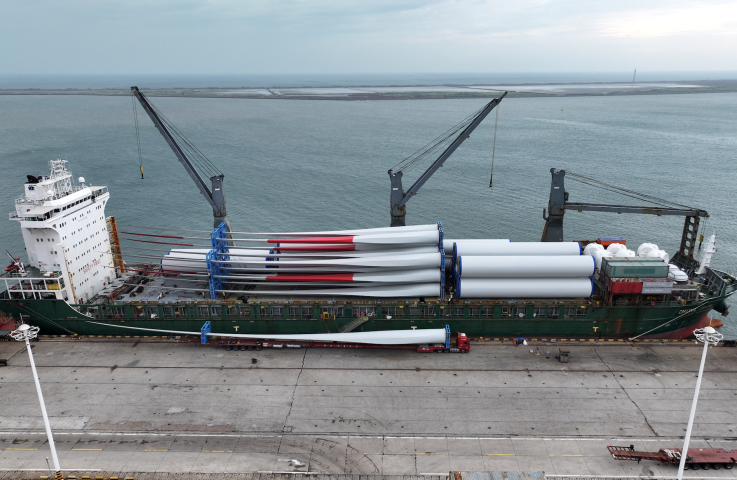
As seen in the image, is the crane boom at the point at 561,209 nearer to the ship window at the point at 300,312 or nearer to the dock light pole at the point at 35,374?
the ship window at the point at 300,312

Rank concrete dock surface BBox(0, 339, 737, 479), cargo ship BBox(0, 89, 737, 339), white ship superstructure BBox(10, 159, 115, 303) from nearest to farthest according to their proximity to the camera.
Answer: concrete dock surface BBox(0, 339, 737, 479) < white ship superstructure BBox(10, 159, 115, 303) < cargo ship BBox(0, 89, 737, 339)

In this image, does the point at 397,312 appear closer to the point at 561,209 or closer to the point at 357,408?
the point at 357,408

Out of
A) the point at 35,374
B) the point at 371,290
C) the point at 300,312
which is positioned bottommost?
the point at 300,312

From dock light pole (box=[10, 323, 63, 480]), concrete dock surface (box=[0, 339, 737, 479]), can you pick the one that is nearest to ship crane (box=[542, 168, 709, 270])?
concrete dock surface (box=[0, 339, 737, 479])

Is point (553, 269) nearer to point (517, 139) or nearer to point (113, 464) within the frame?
point (113, 464)

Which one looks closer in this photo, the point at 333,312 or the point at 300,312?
the point at 333,312

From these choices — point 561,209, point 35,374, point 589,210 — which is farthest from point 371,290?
point 589,210

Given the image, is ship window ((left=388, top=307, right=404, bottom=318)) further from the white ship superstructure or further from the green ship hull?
the white ship superstructure

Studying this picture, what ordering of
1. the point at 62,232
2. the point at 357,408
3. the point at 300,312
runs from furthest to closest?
1. the point at 300,312
2. the point at 62,232
3. the point at 357,408
